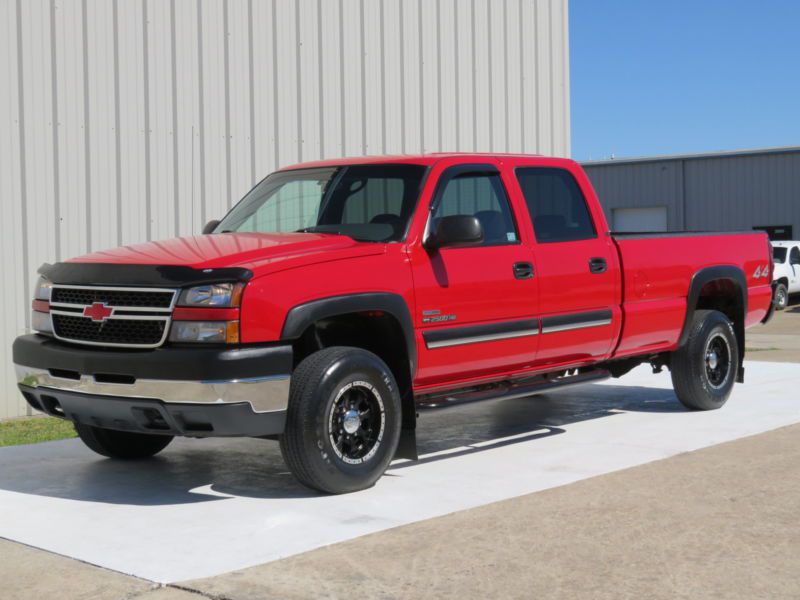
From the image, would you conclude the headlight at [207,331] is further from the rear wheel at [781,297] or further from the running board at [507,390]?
the rear wheel at [781,297]

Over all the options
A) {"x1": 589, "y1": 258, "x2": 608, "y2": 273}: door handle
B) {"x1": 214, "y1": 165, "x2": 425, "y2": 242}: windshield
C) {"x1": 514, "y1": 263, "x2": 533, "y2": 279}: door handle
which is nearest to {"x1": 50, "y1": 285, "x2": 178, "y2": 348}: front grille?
{"x1": 214, "y1": 165, "x2": 425, "y2": 242}: windshield

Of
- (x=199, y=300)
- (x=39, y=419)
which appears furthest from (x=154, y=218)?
(x=199, y=300)

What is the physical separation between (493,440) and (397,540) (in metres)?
3.08

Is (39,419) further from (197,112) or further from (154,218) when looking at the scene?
(197,112)

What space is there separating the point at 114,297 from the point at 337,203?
68.7 inches

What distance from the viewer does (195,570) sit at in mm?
5086

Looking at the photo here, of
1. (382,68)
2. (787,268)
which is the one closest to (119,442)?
(382,68)

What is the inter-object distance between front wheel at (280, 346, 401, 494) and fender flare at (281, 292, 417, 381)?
24 centimetres

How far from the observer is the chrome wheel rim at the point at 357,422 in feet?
21.4

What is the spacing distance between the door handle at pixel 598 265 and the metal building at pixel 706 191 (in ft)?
109

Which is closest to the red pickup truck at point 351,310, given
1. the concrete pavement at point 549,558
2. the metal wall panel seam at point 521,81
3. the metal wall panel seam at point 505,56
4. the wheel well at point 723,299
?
the wheel well at point 723,299

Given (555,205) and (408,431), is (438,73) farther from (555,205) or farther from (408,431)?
(408,431)

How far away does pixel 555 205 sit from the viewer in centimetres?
830

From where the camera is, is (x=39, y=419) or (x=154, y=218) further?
(x=154, y=218)
